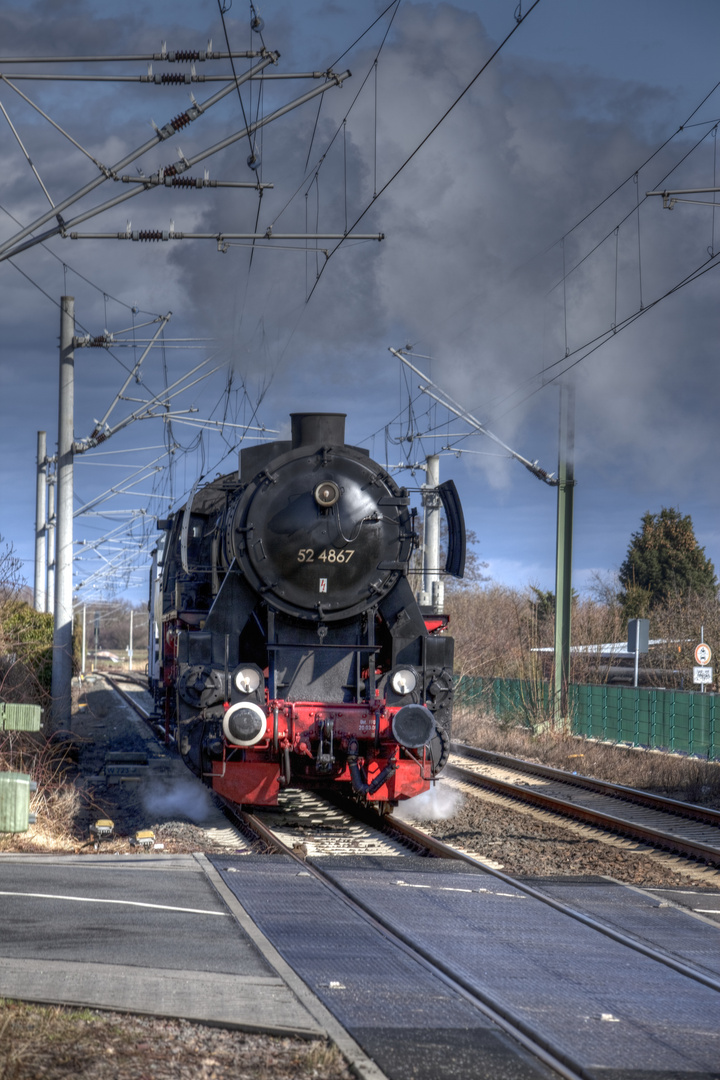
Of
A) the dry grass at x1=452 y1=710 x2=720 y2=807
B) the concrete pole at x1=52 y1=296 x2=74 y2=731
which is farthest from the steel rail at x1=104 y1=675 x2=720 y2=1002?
the dry grass at x1=452 y1=710 x2=720 y2=807

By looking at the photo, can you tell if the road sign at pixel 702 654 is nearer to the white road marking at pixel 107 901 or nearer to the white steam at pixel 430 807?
the white steam at pixel 430 807

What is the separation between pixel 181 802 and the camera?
13.1m

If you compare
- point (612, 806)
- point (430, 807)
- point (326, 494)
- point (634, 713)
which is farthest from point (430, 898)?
point (634, 713)

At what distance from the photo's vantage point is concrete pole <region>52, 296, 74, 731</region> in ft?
57.4

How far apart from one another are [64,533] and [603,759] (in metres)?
10.5

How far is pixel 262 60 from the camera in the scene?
9773mm

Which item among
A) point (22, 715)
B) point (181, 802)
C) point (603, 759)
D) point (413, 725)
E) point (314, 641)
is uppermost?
point (314, 641)

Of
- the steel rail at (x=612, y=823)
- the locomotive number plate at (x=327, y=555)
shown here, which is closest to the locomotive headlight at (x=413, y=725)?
the locomotive number plate at (x=327, y=555)

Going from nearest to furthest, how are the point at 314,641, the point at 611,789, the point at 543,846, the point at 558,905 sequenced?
the point at 558,905, the point at 543,846, the point at 314,641, the point at 611,789

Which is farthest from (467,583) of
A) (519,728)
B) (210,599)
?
(210,599)

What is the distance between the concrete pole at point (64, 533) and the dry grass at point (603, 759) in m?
8.89

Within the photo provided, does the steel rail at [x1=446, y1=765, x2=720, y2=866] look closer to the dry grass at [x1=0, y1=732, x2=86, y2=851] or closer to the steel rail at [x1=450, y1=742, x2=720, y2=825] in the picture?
the steel rail at [x1=450, y1=742, x2=720, y2=825]

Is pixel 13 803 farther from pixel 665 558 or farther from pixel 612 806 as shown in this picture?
pixel 665 558

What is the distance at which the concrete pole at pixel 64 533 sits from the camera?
17484 mm
